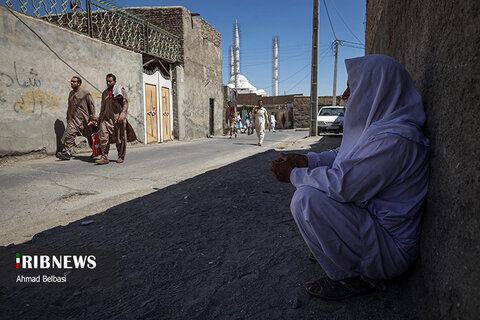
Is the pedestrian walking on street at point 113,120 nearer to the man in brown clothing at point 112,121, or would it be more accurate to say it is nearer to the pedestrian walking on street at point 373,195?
the man in brown clothing at point 112,121

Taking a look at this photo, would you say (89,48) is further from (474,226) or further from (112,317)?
(474,226)

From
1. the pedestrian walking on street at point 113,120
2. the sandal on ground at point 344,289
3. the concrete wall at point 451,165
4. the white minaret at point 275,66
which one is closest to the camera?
the concrete wall at point 451,165

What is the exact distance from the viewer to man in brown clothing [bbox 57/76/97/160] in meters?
6.76

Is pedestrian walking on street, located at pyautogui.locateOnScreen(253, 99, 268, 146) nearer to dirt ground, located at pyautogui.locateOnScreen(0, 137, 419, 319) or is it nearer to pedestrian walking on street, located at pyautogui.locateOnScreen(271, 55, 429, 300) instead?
dirt ground, located at pyautogui.locateOnScreen(0, 137, 419, 319)

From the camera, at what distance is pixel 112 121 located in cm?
642

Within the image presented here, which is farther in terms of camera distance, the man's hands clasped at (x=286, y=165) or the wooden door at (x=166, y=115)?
the wooden door at (x=166, y=115)

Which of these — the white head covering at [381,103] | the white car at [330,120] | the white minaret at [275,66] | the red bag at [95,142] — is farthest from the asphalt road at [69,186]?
the white minaret at [275,66]

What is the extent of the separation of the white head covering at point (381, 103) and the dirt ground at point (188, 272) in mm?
719

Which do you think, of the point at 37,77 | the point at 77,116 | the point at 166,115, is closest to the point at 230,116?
the point at 166,115

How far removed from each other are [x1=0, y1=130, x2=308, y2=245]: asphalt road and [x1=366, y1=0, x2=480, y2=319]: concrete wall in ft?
9.10

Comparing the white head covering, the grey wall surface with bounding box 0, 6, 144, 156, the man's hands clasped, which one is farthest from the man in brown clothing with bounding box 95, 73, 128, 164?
the white head covering

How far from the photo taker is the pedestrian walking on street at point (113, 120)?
6203 mm

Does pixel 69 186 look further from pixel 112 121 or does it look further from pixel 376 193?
pixel 376 193

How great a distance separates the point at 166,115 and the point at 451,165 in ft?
43.5
